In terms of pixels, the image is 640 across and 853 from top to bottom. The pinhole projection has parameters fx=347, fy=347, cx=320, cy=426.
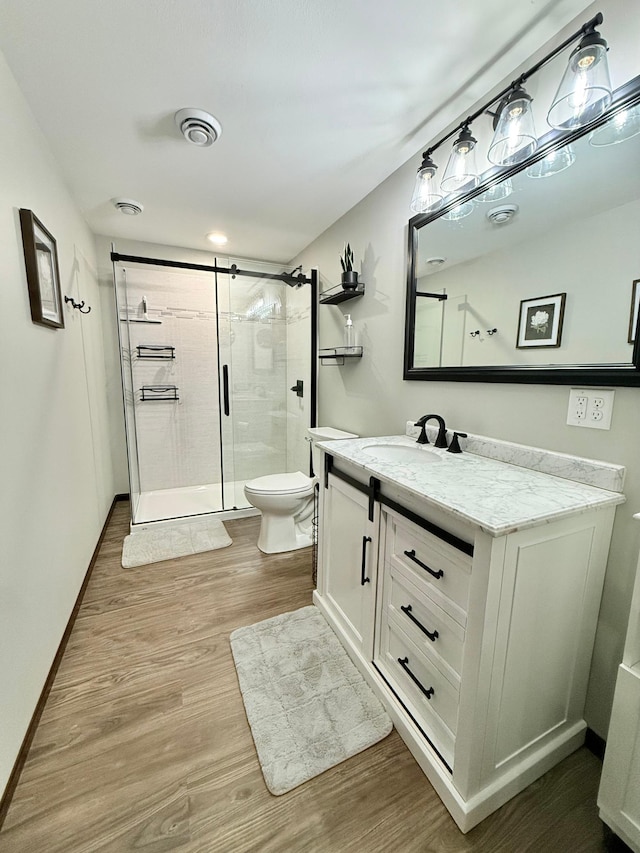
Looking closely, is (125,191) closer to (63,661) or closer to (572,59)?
(572,59)

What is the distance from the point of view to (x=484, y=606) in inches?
33.9

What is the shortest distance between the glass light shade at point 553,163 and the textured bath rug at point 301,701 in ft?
6.71

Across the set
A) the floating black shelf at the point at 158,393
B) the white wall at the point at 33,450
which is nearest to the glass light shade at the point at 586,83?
the white wall at the point at 33,450

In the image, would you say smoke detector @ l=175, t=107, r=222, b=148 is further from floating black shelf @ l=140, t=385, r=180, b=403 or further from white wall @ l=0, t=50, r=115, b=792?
floating black shelf @ l=140, t=385, r=180, b=403

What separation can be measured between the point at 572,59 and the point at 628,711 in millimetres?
1727

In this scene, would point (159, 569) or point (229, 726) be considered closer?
point (229, 726)

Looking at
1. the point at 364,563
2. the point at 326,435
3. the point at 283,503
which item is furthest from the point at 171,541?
the point at 364,563

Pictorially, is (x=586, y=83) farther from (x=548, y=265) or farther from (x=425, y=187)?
(x=425, y=187)

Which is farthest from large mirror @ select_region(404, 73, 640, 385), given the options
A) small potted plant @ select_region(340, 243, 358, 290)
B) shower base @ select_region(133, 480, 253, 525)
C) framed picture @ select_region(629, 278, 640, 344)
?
shower base @ select_region(133, 480, 253, 525)

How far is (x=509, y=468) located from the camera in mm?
1319

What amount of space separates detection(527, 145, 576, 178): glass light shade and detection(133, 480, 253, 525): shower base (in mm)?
2912

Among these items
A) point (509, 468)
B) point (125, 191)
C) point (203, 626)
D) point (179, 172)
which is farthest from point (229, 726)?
point (125, 191)

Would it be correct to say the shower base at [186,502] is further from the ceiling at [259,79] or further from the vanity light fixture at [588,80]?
the vanity light fixture at [588,80]

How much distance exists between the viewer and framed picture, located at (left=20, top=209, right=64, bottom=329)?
1.37 metres
